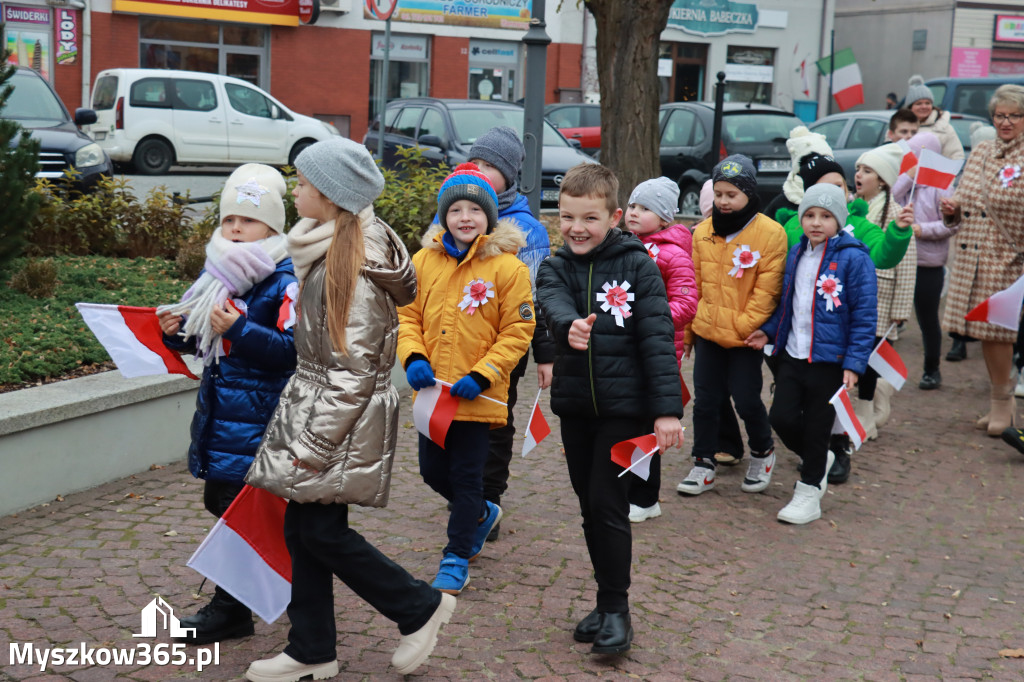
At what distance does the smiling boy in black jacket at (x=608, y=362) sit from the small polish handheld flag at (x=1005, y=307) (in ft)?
11.4

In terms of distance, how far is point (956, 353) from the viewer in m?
9.56

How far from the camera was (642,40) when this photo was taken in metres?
11.1

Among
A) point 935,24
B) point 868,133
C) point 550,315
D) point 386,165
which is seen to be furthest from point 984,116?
point 935,24

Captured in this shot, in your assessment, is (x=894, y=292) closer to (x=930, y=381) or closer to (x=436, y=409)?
(x=930, y=381)

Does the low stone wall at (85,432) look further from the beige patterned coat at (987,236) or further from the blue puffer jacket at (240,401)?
the beige patterned coat at (987,236)

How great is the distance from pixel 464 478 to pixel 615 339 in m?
0.90

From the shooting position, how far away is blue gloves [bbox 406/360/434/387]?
4488 mm

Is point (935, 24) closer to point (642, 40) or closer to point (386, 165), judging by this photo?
point (386, 165)

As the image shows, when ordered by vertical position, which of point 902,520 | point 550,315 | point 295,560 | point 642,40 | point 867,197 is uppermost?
point 642,40

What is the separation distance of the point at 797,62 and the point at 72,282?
105ft

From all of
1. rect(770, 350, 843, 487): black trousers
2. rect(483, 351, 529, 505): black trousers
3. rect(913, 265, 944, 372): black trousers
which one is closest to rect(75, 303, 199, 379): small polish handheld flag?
rect(483, 351, 529, 505): black trousers

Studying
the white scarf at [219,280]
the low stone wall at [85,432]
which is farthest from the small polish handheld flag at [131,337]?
the low stone wall at [85,432]

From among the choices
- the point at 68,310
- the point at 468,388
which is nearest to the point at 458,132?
the point at 68,310

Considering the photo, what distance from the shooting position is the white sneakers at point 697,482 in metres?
6.14
